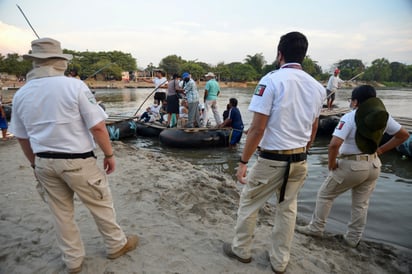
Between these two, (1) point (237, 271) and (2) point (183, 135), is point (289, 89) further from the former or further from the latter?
(2) point (183, 135)

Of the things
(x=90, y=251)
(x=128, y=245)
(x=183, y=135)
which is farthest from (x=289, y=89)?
(x=183, y=135)

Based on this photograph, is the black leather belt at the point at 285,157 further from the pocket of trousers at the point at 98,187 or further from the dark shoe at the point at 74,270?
the dark shoe at the point at 74,270

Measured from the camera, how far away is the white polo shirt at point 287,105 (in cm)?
234

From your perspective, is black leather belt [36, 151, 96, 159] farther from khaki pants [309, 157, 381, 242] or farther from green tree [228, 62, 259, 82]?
green tree [228, 62, 259, 82]

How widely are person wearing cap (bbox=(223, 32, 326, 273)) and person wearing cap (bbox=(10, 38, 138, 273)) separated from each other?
1294 millimetres

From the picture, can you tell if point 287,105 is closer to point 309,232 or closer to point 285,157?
point 285,157

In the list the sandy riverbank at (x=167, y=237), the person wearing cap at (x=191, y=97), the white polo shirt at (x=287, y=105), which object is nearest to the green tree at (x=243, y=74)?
the person wearing cap at (x=191, y=97)

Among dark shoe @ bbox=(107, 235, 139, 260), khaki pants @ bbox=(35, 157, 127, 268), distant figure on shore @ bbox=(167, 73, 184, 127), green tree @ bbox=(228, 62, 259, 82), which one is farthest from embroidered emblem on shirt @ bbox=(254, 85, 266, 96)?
green tree @ bbox=(228, 62, 259, 82)

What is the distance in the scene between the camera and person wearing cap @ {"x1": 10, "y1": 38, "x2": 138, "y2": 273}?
2195 mm

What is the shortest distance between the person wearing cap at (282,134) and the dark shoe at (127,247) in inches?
47.2

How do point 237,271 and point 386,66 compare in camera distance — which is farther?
point 386,66

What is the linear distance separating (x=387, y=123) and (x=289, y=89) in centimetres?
164

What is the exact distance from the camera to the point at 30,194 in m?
4.45

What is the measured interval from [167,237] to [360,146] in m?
2.42
